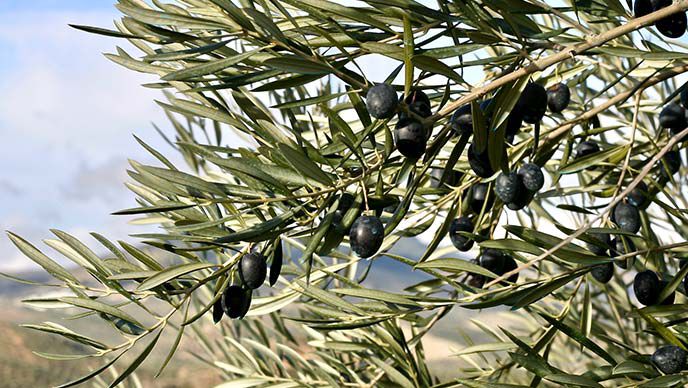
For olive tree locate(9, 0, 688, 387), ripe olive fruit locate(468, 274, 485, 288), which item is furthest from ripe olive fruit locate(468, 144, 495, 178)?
ripe olive fruit locate(468, 274, 485, 288)

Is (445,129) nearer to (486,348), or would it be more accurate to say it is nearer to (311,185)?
(311,185)

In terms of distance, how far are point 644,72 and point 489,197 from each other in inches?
11.3

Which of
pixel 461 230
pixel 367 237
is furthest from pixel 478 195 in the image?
pixel 367 237

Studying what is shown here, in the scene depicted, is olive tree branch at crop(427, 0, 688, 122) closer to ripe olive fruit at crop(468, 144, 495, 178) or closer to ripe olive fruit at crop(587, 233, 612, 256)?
ripe olive fruit at crop(468, 144, 495, 178)

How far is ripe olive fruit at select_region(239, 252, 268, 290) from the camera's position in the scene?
608 mm

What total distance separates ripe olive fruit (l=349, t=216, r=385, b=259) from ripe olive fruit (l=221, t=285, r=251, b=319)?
99 millimetres

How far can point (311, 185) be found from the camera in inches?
24.3

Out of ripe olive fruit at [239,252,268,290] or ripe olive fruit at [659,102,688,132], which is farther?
ripe olive fruit at [659,102,688,132]

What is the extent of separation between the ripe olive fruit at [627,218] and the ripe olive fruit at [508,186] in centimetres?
18

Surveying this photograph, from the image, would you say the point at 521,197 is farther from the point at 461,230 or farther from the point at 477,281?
the point at 477,281

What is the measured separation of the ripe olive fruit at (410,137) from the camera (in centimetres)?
56

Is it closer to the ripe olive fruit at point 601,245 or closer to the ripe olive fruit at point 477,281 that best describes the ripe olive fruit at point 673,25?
the ripe olive fruit at point 601,245

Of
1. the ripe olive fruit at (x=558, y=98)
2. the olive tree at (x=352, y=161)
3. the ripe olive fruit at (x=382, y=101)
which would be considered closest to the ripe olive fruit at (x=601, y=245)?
the olive tree at (x=352, y=161)

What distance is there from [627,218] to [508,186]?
199 millimetres
